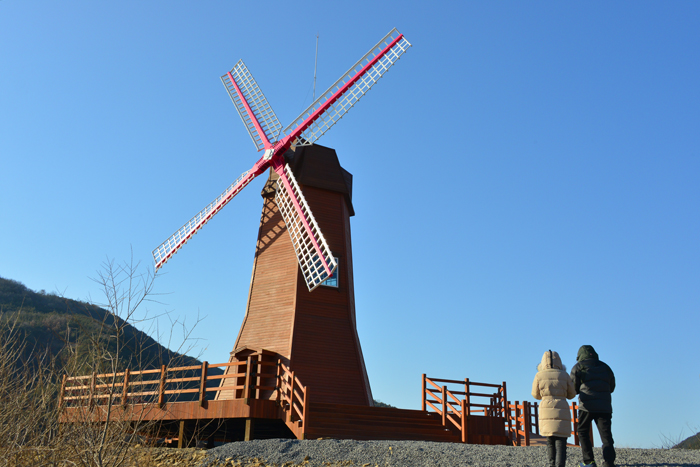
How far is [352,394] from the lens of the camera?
1405 cm

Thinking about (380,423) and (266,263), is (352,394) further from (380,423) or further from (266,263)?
(266,263)

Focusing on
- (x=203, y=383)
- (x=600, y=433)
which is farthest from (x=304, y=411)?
(x=600, y=433)

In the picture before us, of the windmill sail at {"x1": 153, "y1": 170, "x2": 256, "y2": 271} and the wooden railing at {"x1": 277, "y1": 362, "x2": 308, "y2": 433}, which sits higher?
the windmill sail at {"x1": 153, "y1": 170, "x2": 256, "y2": 271}

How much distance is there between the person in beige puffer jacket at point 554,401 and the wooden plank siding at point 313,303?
785cm

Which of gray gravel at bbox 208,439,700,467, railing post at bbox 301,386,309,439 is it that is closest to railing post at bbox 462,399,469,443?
gray gravel at bbox 208,439,700,467

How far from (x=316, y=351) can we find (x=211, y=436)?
123 inches

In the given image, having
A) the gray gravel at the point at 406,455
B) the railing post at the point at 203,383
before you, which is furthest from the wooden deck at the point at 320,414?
the gray gravel at the point at 406,455

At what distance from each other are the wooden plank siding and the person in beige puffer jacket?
785cm

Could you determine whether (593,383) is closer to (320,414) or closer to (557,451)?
(557,451)

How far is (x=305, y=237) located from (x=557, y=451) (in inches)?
373

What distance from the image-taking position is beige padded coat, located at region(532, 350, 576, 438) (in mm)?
6297

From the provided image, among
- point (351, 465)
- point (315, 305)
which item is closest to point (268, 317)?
point (315, 305)

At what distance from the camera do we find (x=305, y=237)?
14891 mm

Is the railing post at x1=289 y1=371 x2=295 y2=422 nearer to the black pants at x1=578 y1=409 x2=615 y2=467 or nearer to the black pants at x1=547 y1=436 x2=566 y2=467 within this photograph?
the black pants at x1=547 y1=436 x2=566 y2=467
